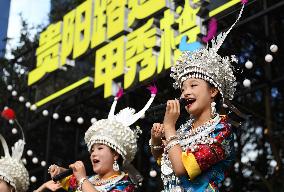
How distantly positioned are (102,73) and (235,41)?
49.3 inches

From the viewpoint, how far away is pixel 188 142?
3.01 m

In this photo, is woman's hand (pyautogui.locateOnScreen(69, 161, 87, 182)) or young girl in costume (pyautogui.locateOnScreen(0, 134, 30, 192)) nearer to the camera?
woman's hand (pyautogui.locateOnScreen(69, 161, 87, 182))

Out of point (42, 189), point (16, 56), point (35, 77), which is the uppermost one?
point (16, 56)

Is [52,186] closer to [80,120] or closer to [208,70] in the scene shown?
[208,70]

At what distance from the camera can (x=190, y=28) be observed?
485cm

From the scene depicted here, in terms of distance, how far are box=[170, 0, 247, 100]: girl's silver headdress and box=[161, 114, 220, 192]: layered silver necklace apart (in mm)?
182

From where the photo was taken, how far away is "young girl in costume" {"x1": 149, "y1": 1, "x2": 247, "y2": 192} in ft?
9.39

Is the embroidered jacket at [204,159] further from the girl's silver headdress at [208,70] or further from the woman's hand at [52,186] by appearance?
the woman's hand at [52,186]

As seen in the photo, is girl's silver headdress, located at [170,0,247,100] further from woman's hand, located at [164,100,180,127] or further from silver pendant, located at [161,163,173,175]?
silver pendant, located at [161,163,173,175]

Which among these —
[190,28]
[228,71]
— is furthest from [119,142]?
[190,28]

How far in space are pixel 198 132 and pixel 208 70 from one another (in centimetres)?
32

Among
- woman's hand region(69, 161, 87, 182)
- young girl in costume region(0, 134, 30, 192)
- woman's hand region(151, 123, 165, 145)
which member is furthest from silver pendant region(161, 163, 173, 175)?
young girl in costume region(0, 134, 30, 192)

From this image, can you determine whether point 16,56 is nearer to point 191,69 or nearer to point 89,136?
point 89,136

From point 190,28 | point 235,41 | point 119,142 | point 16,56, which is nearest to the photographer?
point 119,142
